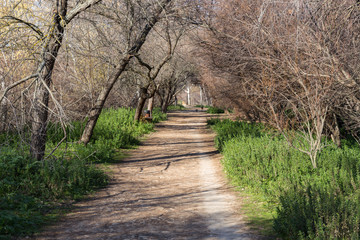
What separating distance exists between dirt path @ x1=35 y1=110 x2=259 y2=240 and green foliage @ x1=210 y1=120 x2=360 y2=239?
0.62 metres

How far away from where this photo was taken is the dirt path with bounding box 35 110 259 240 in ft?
18.0

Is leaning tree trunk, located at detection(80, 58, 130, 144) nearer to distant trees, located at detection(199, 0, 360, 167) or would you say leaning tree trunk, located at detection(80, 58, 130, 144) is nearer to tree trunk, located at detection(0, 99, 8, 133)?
tree trunk, located at detection(0, 99, 8, 133)

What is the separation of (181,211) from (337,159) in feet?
12.1

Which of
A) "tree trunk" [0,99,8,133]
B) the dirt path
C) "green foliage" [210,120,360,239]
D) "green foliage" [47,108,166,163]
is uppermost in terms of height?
"tree trunk" [0,99,8,133]

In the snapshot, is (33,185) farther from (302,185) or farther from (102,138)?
(102,138)

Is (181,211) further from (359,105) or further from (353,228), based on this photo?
(359,105)

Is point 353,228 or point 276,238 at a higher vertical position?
point 353,228

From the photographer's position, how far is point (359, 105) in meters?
8.83

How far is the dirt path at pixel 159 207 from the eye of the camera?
5484mm

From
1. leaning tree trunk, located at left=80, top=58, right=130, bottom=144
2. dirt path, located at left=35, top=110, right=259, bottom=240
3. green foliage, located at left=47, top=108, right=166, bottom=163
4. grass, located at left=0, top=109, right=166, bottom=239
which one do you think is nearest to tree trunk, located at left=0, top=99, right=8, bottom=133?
grass, located at left=0, top=109, right=166, bottom=239

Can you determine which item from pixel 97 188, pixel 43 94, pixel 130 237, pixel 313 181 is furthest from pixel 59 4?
Result: pixel 313 181

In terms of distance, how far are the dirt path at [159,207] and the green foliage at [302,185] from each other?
620 mm

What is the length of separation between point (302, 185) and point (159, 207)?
8.83 feet

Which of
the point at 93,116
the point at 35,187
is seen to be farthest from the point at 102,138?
the point at 35,187
